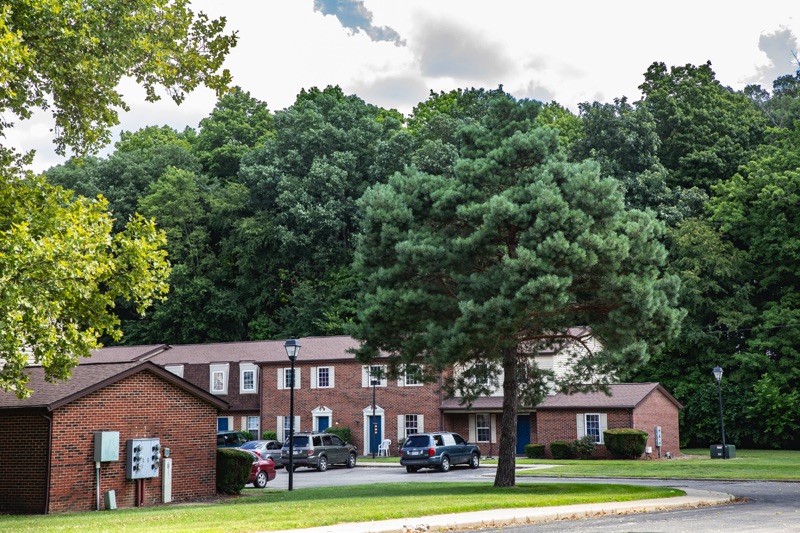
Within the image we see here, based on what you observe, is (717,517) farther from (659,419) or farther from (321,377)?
(321,377)

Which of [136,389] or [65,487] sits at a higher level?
[136,389]

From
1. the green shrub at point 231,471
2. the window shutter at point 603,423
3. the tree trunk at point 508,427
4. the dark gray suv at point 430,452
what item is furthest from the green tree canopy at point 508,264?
the window shutter at point 603,423

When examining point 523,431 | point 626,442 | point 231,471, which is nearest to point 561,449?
point 626,442

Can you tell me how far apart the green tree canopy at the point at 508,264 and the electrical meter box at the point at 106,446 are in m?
7.95

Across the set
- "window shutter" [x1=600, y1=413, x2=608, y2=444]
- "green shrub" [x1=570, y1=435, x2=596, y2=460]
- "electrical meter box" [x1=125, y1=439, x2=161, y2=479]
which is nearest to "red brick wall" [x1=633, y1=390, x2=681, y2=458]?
"window shutter" [x1=600, y1=413, x2=608, y2=444]

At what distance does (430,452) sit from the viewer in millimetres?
38562

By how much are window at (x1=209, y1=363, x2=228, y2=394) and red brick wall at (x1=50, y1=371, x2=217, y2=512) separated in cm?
3190

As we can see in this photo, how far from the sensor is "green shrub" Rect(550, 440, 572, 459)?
156ft

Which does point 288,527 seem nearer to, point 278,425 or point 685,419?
point 278,425

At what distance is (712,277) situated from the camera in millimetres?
59281

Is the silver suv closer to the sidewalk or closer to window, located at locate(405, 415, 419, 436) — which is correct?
window, located at locate(405, 415, 419, 436)

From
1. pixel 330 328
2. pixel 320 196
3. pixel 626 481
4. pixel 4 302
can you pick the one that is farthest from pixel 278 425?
pixel 4 302

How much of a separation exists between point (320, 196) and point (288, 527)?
5599 cm

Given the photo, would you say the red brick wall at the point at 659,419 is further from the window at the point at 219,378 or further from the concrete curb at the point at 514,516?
the window at the point at 219,378
